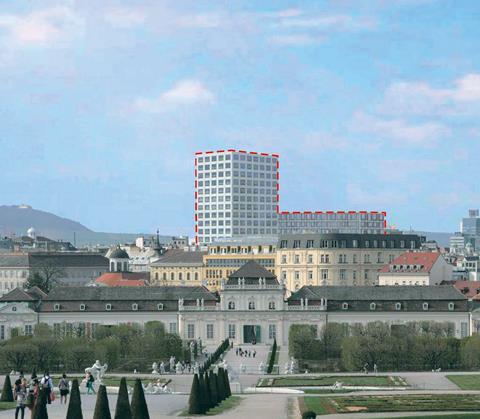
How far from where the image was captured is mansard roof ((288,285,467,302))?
15012 cm

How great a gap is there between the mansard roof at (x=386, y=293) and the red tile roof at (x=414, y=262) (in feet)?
122

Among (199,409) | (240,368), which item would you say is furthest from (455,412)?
(240,368)

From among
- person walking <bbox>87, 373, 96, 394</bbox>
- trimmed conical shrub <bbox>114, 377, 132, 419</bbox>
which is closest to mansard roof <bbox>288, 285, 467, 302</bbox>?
person walking <bbox>87, 373, 96, 394</bbox>

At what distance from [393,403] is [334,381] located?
2125 centimetres

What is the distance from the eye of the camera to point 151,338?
12988cm

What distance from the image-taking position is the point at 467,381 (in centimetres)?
10706

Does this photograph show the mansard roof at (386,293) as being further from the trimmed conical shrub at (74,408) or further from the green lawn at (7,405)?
the trimmed conical shrub at (74,408)

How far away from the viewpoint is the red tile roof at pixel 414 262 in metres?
189

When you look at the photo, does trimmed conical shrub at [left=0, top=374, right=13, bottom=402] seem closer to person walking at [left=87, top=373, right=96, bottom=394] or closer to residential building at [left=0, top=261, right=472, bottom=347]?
person walking at [left=87, top=373, right=96, bottom=394]

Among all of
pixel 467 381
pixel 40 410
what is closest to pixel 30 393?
pixel 40 410

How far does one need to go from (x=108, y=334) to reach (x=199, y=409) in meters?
59.5

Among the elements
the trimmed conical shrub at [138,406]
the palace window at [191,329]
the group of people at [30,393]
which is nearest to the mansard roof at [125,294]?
the palace window at [191,329]

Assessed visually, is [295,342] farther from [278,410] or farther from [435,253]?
[435,253]

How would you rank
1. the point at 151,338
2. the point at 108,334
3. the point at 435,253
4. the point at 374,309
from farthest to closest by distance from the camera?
1. the point at 435,253
2. the point at 374,309
3. the point at 108,334
4. the point at 151,338
